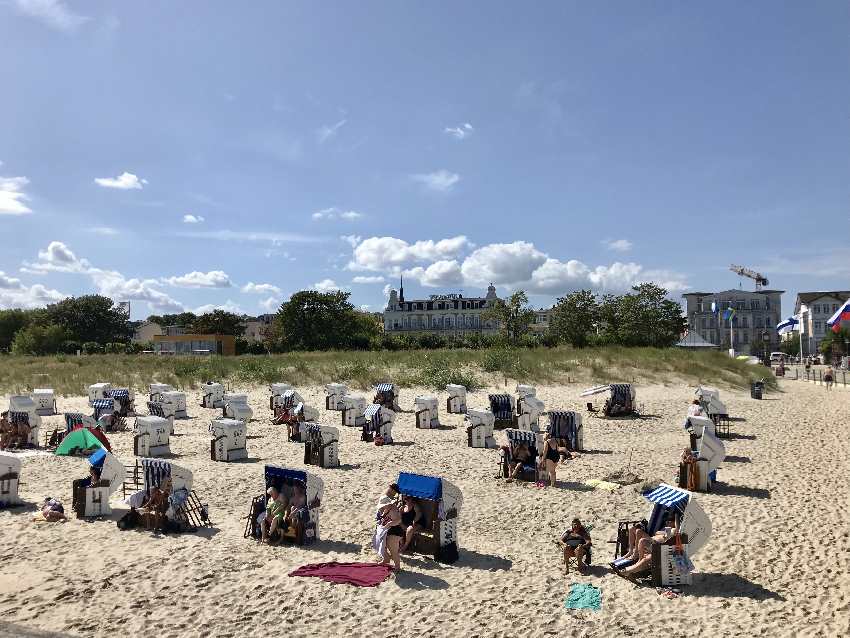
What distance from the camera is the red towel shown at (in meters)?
7.46

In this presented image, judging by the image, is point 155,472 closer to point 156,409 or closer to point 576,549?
point 576,549

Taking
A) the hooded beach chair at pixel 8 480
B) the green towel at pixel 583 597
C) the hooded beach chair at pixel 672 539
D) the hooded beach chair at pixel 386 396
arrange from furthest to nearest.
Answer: the hooded beach chair at pixel 386 396
the hooded beach chair at pixel 8 480
the hooded beach chair at pixel 672 539
the green towel at pixel 583 597

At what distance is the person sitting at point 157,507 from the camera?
9.24 meters

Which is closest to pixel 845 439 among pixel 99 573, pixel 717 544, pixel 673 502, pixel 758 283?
pixel 717 544

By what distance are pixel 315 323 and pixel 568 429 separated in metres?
48.0

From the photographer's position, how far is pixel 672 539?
748cm

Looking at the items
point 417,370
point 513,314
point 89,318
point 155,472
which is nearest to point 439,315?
point 513,314

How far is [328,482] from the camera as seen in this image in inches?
488

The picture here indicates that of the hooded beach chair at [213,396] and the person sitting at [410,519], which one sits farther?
the hooded beach chair at [213,396]

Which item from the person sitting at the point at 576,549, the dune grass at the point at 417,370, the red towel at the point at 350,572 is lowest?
the red towel at the point at 350,572

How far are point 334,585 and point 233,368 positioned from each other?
2621 centimetres

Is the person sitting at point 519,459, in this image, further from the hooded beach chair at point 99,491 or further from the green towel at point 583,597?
the hooded beach chair at point 99,491

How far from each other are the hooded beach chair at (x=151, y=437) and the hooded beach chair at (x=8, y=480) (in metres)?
4.40

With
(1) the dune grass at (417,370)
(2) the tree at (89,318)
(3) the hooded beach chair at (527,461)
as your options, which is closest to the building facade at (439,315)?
(2) the tree at (89,318)
